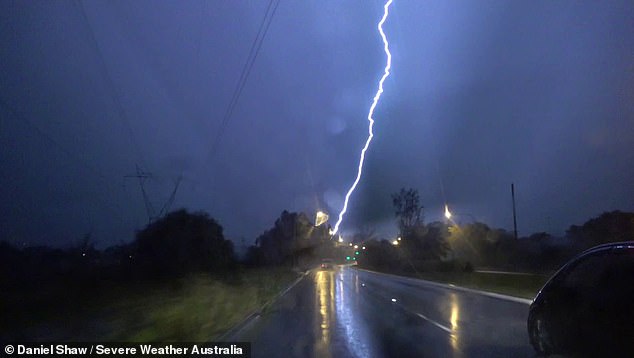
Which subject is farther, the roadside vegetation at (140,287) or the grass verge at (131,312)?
the roadside vegetation at (140,287)

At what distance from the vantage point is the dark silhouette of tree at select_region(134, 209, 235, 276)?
191 feet

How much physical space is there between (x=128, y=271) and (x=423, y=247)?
171 feet

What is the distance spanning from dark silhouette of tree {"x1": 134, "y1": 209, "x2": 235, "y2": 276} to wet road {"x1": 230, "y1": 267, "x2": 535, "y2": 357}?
28.7m

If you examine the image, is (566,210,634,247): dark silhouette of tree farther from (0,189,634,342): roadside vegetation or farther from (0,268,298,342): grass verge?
(0,268,298,342): grass verge

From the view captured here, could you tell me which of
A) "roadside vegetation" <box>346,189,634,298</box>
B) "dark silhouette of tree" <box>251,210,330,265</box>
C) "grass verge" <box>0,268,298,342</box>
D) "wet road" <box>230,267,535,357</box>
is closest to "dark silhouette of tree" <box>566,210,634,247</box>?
"roadside vegetation" <box>346,189,634,298</box>

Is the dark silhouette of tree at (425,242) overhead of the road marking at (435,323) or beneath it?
overhead

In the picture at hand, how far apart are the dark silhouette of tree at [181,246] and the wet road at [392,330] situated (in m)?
28.7

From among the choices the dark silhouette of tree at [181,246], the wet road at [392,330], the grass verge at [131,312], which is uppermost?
the dark silhouette of tree at [181,246]

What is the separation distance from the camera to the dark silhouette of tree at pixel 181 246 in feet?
191

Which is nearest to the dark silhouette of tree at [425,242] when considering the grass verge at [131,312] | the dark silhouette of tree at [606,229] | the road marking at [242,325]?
the dark silhouette of tree at [606,229]

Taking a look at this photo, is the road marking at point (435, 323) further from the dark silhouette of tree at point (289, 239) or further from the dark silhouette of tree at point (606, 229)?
the dark silhouette of tree at point (289, 239)

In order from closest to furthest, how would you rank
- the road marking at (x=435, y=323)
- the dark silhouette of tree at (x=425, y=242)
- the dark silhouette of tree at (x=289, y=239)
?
the road marking at (x=435, y=323), the dark silhouette of tree at (x=425, y=242), the dark silhouette of tree at (x=289, y=239)

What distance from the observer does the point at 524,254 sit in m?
76.4

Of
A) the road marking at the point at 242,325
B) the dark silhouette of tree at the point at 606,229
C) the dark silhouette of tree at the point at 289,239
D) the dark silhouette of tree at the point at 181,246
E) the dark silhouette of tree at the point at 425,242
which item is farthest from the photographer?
the dark silhouette of tree at the point at 289,239
